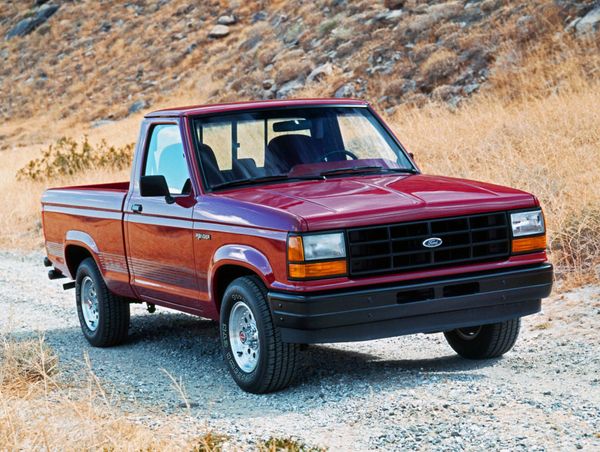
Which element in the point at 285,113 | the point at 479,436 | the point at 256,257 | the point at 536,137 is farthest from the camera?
the point at 536,137

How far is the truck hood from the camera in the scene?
18.7 feet

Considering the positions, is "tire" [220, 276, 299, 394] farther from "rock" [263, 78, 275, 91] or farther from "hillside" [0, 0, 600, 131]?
"rock" [263, 78, 275, 91]

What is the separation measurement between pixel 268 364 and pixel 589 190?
16.7ft

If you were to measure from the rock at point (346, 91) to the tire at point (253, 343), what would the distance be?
1892 cm

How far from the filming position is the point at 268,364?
5992 millimetres

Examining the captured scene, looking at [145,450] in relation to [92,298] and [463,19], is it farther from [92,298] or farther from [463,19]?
[463,19]

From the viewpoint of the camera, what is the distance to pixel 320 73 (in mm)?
27938

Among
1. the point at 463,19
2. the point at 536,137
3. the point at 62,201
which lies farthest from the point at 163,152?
the point at 463,19

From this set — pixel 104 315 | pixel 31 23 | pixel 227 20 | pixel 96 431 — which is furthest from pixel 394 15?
pixel 31 23

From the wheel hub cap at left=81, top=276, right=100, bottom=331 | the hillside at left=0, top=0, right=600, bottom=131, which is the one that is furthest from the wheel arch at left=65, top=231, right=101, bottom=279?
the hillside at left=0, top=0, right=600, bottom=131

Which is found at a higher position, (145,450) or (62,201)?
(62,201)

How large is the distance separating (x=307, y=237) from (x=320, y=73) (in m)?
22.8

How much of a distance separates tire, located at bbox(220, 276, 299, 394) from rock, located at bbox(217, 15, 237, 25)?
3920 cm

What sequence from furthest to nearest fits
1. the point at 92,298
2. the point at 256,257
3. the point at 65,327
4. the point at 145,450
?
the point at 65,327, the point at 92,298, the point at 256,257, the point at 145,450
